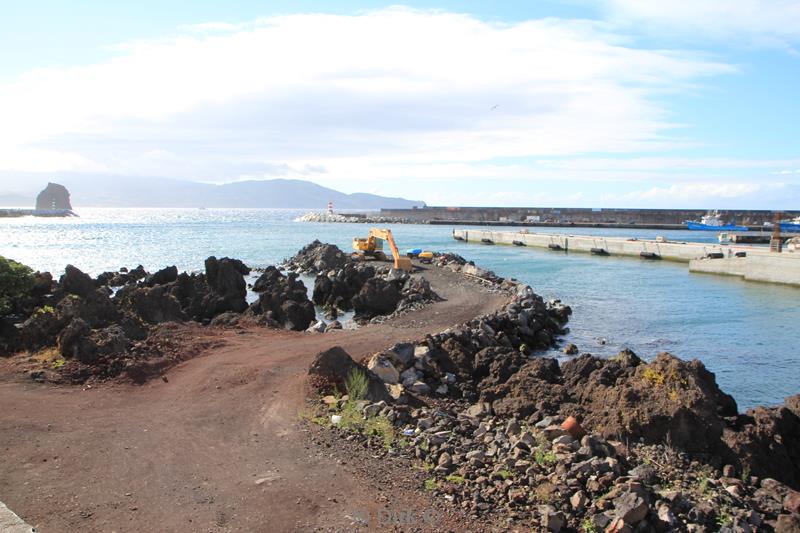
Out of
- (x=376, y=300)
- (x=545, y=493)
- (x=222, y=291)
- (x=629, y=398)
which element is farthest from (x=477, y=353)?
(x=222, y=291)

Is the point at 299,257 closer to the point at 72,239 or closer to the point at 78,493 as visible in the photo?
the point at 78,493

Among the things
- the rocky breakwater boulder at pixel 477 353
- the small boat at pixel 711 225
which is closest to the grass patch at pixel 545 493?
the rocky breakwater boulder at pixel 477 353

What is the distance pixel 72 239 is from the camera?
92.6 meters

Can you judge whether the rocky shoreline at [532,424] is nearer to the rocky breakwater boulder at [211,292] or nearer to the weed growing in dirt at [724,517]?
the weed growing in dirt at [724,517]

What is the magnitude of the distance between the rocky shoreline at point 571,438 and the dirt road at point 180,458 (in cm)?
93

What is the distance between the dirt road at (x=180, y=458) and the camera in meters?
7.70

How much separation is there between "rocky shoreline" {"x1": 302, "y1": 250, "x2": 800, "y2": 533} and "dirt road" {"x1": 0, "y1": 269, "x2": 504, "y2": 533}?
93cm

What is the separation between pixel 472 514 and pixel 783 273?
4279cm

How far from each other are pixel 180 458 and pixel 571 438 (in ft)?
18.9

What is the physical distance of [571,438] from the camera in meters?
9.90

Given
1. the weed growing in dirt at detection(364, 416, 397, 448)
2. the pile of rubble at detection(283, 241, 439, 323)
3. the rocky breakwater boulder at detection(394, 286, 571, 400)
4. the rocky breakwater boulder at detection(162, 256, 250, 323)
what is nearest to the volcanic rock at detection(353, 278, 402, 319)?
the pile of rubble at detection(283, 241, 439, 323)

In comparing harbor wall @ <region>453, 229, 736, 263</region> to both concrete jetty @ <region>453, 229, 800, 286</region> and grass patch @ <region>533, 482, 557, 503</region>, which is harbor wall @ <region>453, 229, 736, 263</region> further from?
grass patch @ <region>533, 482, 557, 503</region>

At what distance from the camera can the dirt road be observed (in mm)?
7699

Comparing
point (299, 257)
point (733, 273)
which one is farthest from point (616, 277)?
point (299, 257)
